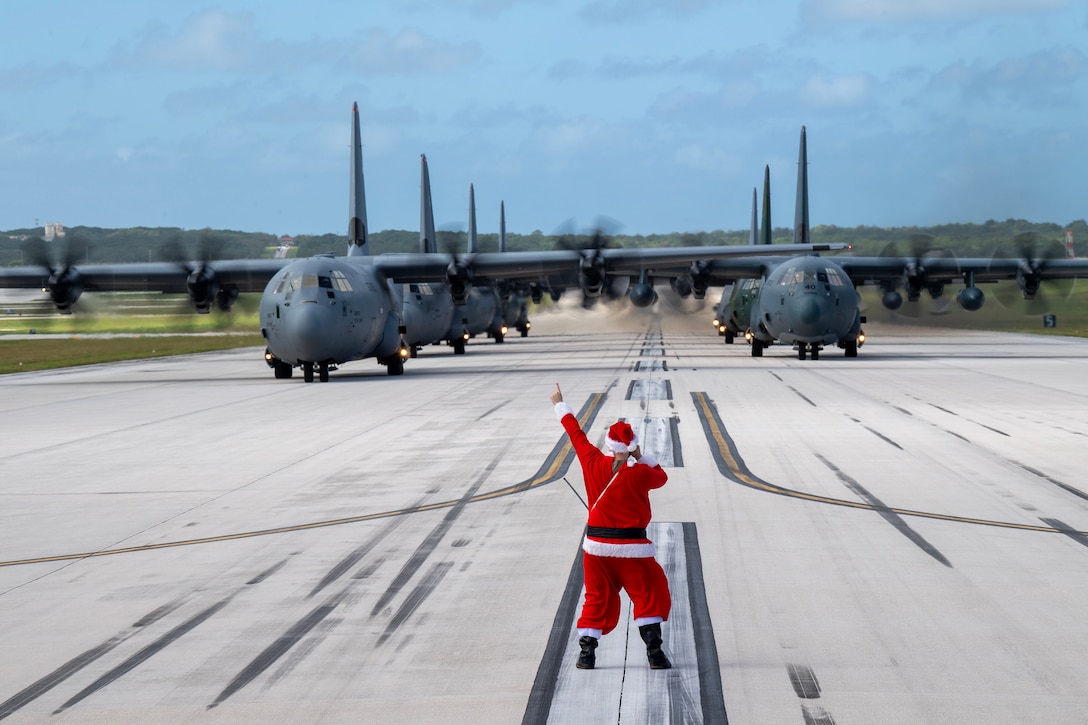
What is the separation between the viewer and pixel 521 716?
6.29 meters

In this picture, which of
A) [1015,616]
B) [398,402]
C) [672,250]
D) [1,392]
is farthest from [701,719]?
[672,250]

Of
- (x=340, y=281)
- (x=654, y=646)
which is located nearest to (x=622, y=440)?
(x=654, y=646)

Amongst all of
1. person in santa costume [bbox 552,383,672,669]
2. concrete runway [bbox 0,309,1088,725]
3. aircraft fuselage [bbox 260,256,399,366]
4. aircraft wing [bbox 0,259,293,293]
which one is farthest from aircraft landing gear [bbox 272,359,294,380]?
person in santa costume [bbox 552,383,672,669]

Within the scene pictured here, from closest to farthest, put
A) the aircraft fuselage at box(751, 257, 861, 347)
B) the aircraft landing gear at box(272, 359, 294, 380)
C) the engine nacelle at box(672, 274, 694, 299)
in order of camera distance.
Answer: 1. the aircraft landing gear at box(272, 359, 294, 380)
2. the aircraft fuselage at box(751, 257, 861, 347)
3. the engine nacelle at box(672, 274, 694, 299)

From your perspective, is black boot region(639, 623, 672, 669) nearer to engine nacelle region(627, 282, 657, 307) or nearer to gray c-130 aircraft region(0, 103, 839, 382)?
gray c-130 aircraft region(0, 103, 839, 382)

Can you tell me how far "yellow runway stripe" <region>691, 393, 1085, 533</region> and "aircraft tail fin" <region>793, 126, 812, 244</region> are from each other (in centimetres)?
3266

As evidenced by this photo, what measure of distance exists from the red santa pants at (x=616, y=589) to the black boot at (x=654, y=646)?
0.26 feet

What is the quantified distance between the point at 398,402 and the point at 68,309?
61.4 feet

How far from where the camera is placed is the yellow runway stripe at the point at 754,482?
38.4 ft

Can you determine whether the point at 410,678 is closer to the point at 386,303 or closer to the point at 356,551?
the point at 356,551

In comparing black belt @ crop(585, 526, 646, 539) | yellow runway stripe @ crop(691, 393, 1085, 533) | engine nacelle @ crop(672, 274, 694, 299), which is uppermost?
black belt @ crop(585, 526, 646, 539)

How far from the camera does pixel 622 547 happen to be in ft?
24.2

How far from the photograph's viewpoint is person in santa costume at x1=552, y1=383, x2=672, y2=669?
7277 mm

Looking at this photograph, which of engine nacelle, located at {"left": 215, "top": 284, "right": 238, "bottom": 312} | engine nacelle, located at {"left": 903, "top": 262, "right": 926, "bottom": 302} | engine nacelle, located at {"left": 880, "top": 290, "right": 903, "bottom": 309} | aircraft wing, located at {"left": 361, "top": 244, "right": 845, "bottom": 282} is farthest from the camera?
engine nacelle, located at {"left": 880, "top": 290, "right": 903, "bottom": 309}
